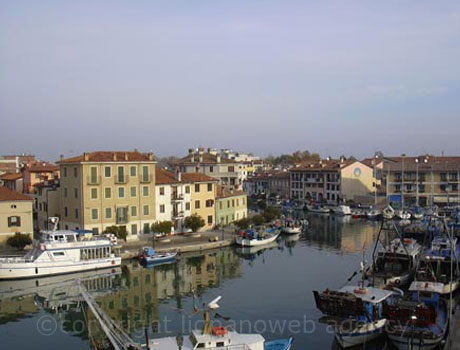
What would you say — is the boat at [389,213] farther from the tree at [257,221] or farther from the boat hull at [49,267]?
the boat hull at [49,267]

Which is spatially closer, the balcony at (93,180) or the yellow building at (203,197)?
the balcony at (93,180)

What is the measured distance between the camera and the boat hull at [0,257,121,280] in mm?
29094

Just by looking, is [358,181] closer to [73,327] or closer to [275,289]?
[275,289]

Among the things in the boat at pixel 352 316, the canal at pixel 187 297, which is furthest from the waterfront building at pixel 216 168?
the boat at pixel 352 316

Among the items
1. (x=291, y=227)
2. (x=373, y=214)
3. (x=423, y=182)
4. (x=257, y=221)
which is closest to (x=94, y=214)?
(x=257, y=221)

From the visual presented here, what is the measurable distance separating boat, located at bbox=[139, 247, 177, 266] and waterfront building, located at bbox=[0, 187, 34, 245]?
25.8 feet

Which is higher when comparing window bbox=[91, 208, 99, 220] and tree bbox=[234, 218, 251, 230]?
window bbox=[91, 208, 99, 220]

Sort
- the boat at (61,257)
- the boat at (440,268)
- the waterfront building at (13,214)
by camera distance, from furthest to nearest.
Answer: the waterfront building at (13,214) → the boat at (61,257) → the boat at (440,268)

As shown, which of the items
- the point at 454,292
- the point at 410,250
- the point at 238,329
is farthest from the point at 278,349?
the point at 410,250

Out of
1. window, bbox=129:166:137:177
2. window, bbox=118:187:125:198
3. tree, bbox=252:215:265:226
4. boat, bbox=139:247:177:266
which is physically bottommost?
boat, bbox=139:247:177:266

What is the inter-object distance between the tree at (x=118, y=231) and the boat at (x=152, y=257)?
3067mm

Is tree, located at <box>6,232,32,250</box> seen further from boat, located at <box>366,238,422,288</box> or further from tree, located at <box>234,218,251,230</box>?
boat, located at <box>366,238,422,288</box>

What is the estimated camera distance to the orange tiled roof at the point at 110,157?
38.3 meters

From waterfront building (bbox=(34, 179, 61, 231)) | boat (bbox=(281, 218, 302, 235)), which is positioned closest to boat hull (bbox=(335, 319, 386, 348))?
boat (bbox=(281, 218, 302, 235))
